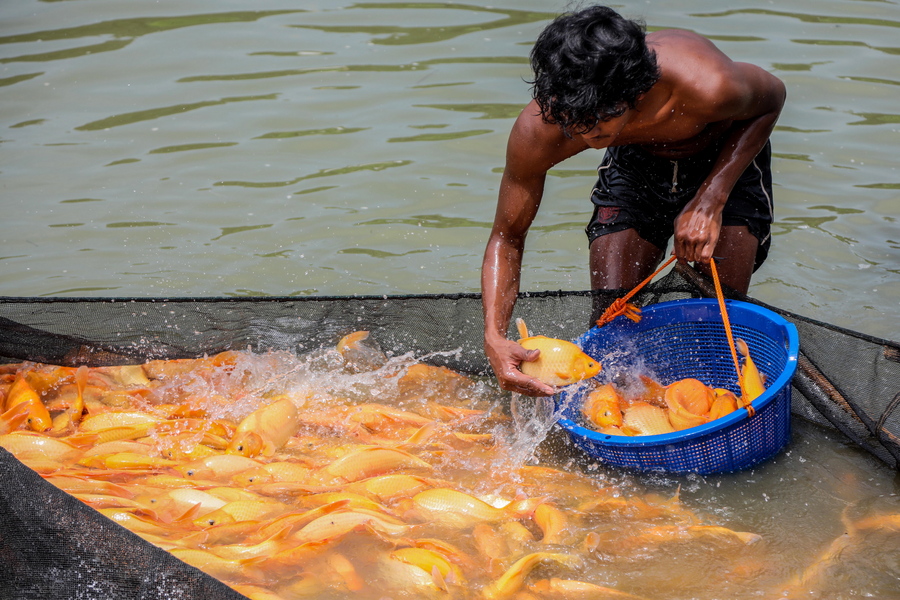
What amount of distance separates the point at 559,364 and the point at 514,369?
0.54 ft

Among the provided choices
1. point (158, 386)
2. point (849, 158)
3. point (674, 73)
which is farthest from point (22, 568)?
point (849, 158)

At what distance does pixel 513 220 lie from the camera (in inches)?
132

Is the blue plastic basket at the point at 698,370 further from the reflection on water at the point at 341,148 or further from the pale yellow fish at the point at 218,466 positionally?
the reflection on water at the point at 341,148

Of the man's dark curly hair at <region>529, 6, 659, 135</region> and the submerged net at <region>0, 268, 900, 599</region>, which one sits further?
the submerged net at <region>0, 268, 900, 599</region>

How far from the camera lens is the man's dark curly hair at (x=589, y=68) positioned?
2670mm

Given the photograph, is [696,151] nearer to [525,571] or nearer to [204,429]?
[525,571]

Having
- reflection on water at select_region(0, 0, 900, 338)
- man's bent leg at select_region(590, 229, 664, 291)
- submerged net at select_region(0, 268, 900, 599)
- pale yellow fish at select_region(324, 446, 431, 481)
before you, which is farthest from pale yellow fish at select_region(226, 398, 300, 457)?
reflection on water at select_region(0, 0, 900, 338)

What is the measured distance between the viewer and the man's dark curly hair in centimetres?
267

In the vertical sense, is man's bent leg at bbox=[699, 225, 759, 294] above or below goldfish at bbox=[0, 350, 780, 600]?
above

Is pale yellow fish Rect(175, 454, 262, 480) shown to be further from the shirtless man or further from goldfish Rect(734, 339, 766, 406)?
goldfish Rect(734, 339, 766, 406)

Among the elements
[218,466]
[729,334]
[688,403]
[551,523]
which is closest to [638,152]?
[729,334]

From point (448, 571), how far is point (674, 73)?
2004mm

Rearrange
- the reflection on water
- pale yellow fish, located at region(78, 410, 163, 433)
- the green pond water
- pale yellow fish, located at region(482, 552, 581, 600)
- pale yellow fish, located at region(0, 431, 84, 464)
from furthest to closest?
the reflection on water, the green pond water, pale yellow fish, located at region(78, 410, 163, 433), pale yellow fish, located at region(0, 431, 84, 464), pale yellow fish, located at region(482, 552, 581, 600)

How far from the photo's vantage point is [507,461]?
3242mm
